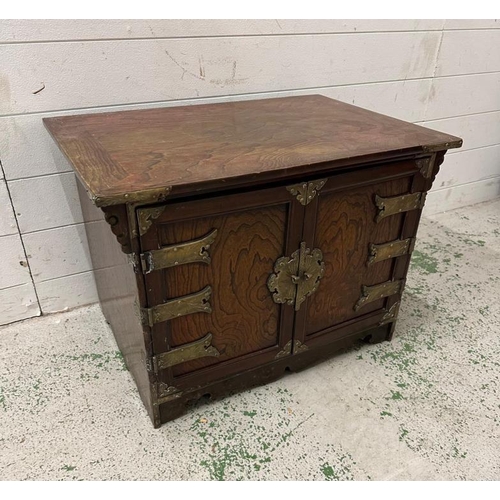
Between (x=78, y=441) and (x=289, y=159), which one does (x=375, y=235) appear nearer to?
(x=289, y=159)

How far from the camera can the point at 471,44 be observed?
2.38 m

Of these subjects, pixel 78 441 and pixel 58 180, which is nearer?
pixel 78 441

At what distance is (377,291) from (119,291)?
873mm

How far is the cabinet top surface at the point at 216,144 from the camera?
1.08m

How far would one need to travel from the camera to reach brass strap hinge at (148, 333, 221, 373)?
131cm

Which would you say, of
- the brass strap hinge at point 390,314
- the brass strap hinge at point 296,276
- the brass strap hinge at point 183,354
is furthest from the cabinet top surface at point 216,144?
the brass strap hinge at point 390,314

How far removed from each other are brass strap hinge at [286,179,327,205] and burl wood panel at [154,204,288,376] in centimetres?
5

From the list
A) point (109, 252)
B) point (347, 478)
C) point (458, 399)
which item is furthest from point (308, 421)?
point (109, 252)

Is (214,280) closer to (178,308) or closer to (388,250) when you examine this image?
(178,308)

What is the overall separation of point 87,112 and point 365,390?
4.50 feet

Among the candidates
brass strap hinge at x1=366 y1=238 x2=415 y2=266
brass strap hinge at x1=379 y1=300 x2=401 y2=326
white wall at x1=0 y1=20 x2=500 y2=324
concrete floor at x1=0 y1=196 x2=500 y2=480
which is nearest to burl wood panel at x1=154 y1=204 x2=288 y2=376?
concrete floor at x1=0 y1=196 x2=500 y2=480

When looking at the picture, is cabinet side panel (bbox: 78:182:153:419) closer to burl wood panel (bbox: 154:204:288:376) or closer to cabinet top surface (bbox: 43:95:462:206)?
burl wood panel (bbox: 154:204:288:376)

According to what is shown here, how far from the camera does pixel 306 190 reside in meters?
1.26
